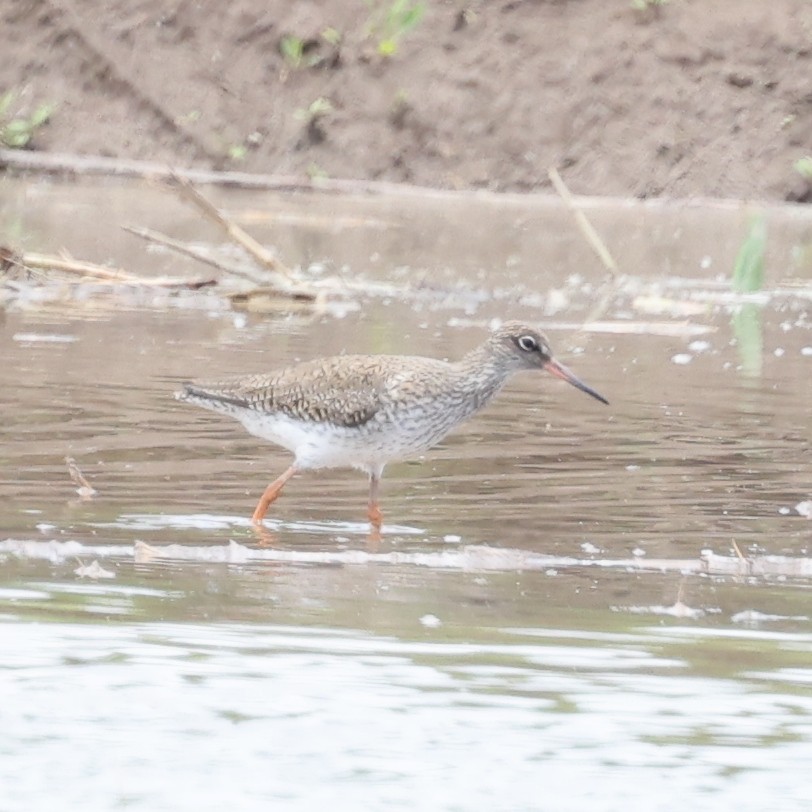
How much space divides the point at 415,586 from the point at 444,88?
22980mm

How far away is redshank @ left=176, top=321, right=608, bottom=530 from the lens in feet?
26.1

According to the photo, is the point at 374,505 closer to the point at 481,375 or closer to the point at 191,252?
the point at 481,375

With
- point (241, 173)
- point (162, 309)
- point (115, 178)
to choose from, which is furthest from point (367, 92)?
point (162, 309)

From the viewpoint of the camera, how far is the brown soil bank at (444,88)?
91.3 ft

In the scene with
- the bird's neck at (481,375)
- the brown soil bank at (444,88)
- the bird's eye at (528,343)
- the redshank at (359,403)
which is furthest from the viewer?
the brown soil bank at (444,88)

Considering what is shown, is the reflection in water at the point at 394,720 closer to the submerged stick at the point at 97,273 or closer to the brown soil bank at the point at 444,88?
the submerged stick at the point at 97,273

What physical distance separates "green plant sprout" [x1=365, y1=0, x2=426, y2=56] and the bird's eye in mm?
18869

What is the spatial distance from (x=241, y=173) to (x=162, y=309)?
14.3m

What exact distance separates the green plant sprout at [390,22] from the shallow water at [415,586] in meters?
14.7

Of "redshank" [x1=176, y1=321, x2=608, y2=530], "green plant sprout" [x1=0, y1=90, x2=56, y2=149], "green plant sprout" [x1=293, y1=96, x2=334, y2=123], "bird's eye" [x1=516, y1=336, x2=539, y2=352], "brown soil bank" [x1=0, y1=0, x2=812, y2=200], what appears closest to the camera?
"redshank" [x1=176, y1=321, x2=608, y2=530]

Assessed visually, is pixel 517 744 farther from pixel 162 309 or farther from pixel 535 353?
pixel 162 309

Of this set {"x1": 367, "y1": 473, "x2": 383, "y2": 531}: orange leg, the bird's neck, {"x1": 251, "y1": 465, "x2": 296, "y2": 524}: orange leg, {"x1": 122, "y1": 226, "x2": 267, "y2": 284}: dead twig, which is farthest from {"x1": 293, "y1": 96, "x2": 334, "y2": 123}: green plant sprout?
{"x1": 251, "y1": 465, "x2": 296, "y2": 524}: orange leg

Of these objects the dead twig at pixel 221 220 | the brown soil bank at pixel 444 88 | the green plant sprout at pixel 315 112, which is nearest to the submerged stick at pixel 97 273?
the dead twig at pixel 221 220

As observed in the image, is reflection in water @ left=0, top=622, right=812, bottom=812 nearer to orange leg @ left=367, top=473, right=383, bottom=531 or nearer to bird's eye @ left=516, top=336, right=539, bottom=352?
orange leg @ left=367, top=473, right=383, bottom=531
